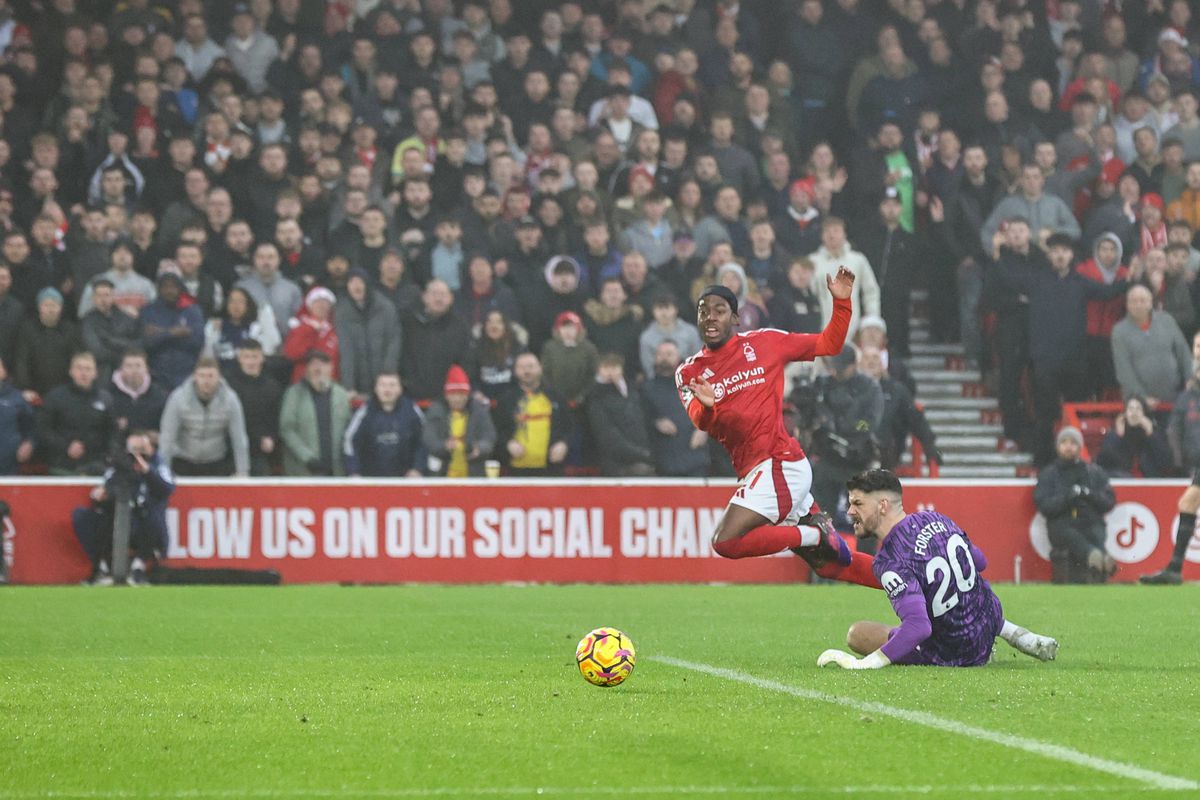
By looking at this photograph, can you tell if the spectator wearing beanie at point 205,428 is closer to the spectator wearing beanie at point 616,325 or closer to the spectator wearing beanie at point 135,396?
the spectator wearing beanie at point 135,396

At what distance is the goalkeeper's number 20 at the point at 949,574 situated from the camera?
8.73 m

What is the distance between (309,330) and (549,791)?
13.9m

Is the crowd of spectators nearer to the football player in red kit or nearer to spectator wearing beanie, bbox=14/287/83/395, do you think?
spectator wearing beanie, bbox=14/287/83/395

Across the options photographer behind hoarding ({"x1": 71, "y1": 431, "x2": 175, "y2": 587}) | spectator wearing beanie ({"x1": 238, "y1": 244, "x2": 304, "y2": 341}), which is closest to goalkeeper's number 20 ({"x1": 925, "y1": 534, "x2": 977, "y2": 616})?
photographer behind hoarding ({"x1": 71, "y1": 431, "x2": 175, "y2": 587})

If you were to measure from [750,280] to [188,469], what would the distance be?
252 inches

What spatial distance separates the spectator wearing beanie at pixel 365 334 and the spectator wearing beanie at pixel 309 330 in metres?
0.17

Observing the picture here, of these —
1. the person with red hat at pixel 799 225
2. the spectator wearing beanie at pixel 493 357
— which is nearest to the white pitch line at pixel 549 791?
the spectator wearing beanie at pixel 493 357

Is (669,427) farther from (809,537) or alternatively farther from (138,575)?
(809,537)

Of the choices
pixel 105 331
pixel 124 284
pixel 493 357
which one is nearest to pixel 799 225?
pixel 493 357

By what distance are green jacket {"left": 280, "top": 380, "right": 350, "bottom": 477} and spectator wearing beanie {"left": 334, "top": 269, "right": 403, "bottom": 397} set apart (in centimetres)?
52

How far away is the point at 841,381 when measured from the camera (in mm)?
18562

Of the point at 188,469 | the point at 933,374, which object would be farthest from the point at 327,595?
the point at 933,374

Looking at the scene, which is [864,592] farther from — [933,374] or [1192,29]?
[1192,29]

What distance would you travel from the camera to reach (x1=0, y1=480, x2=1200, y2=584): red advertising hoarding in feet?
58.9
